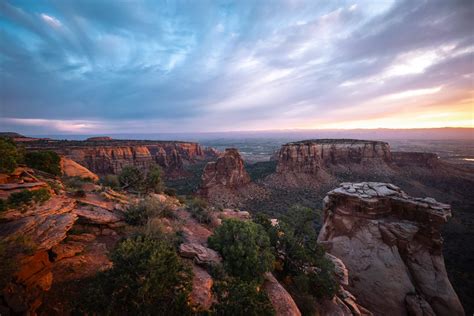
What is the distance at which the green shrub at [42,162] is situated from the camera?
14742 millimetres

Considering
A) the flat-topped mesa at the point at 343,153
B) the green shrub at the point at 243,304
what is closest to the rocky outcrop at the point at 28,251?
the green shrub at the point at 243,304

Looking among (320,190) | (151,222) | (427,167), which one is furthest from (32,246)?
(427,167)

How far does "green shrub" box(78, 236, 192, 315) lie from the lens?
459cm

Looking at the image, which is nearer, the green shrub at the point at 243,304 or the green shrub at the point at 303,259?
the green shrub at the point at 243,304

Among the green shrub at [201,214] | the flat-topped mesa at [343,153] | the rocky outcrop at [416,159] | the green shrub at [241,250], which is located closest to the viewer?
the green shrub at [241,250]

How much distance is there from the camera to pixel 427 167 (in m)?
58.7

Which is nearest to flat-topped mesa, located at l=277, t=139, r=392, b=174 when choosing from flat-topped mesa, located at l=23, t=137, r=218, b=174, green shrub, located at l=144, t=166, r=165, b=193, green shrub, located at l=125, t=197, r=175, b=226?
green shrub, located at l=144, t=166, r=165, b=193

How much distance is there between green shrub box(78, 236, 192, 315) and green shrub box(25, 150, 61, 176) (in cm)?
1516

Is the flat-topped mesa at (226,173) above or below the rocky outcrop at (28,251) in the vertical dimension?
below

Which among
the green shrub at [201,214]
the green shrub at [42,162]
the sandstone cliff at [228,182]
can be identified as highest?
the green shrub at [42,162]

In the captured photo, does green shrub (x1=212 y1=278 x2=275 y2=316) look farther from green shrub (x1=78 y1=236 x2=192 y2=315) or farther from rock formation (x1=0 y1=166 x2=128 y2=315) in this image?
rock formation (x1=0 y1=166 x2=128 y2=315)

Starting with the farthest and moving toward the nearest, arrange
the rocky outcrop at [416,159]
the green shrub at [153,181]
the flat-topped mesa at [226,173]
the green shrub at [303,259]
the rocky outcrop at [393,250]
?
the rocky outcrop at [416,159]
the flat-topped mesa at [226,173]
the green shrub at [153,181]
the rocky outcrop at [393,250]
the green shrub at [303,259]

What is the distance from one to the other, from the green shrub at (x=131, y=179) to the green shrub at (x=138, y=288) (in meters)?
15.6

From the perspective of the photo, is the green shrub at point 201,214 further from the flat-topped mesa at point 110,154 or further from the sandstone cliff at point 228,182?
the flat-topped mesa at point 110,154
